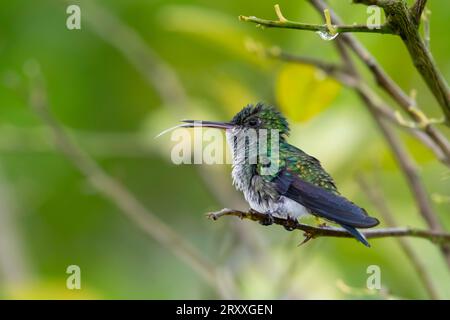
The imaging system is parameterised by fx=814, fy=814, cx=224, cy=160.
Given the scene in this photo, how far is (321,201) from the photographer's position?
5.28ft

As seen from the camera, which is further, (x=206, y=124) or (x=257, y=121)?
(x=257, y=121)

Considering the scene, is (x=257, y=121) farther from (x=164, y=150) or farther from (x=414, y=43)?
(x=164, y=150)

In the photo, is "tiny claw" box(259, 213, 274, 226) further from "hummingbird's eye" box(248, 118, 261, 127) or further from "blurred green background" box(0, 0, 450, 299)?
"blurred green background" box(0, 0, 450, 299)

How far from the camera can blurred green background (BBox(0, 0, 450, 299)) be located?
3717 mm

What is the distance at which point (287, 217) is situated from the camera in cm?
168

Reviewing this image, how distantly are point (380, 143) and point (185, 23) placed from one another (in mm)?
1124

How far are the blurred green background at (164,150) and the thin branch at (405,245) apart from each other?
0.11 meters

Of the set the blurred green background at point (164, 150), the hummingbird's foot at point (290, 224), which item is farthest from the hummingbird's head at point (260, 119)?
the blurred green background at point (164, 150)

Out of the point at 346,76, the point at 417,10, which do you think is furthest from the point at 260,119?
the point at 346,76

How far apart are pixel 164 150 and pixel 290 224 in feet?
8.74

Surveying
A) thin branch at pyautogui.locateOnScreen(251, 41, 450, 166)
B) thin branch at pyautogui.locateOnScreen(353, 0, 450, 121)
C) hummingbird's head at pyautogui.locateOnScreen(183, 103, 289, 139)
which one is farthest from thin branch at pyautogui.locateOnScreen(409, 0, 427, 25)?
thin branch at pyautogui.locateOnScreen(251, 41, 450, 166)

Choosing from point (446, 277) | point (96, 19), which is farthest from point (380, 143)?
point (96, 19)

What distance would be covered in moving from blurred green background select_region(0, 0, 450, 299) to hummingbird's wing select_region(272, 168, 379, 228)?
1.34 m
